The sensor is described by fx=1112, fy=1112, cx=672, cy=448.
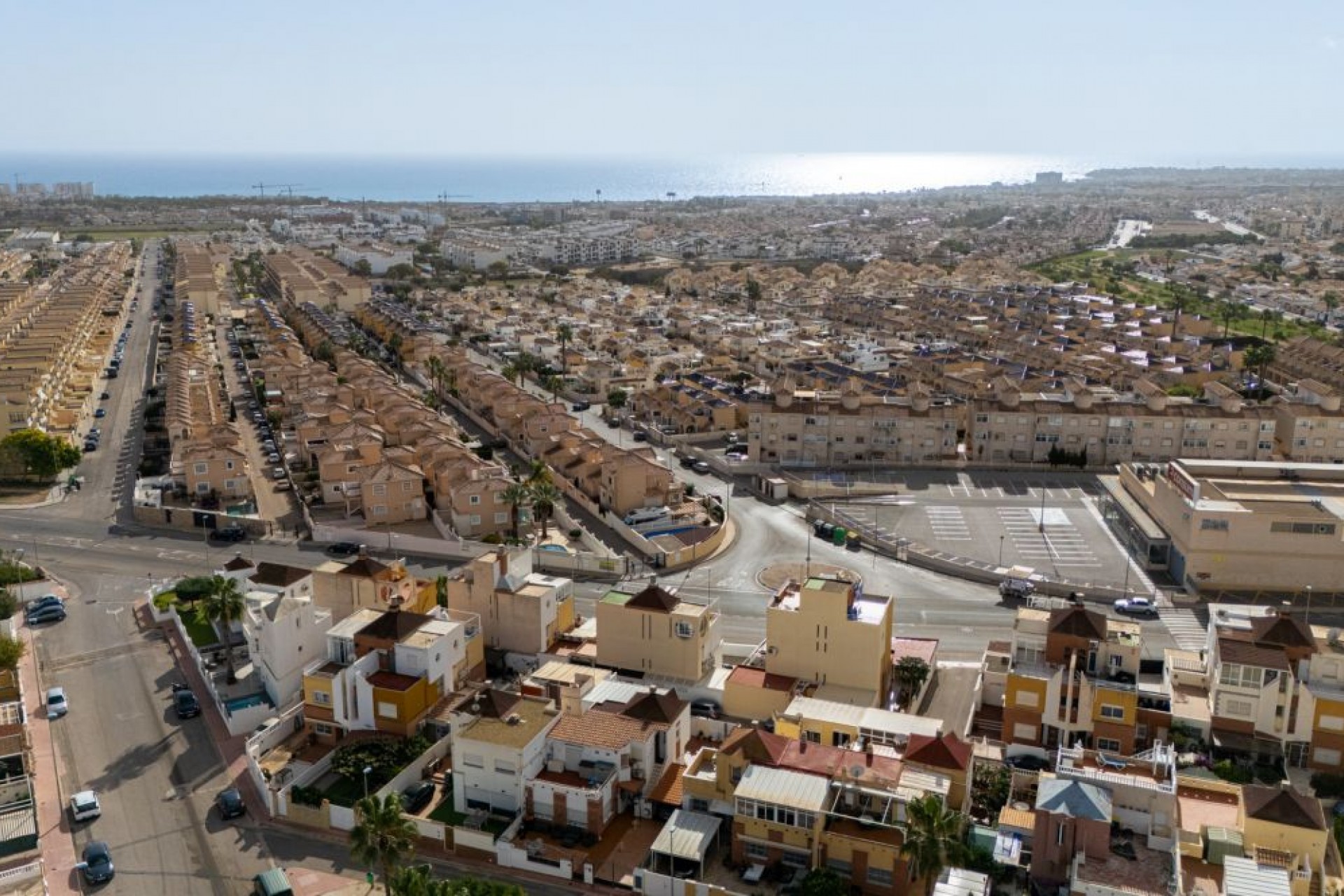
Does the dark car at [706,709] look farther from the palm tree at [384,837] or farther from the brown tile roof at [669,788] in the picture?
the palm tree at [384,837]

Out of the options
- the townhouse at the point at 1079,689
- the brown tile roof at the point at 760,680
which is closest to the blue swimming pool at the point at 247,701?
the brown tile roof at the point at 760,680

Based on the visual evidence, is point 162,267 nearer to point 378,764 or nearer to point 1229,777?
point 378,764

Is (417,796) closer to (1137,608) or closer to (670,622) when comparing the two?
(670,622)

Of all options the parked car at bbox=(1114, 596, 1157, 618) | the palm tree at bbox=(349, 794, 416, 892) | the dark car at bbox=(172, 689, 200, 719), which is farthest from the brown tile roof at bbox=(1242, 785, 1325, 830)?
the dark car at bbox=(172, 689, 200, 719)

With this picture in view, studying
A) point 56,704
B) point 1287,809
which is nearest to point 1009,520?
point 1287,809

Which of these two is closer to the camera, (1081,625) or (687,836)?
(687,836)

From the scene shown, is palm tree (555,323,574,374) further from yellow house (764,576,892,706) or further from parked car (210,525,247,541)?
yellow house (764,576,892,706)
